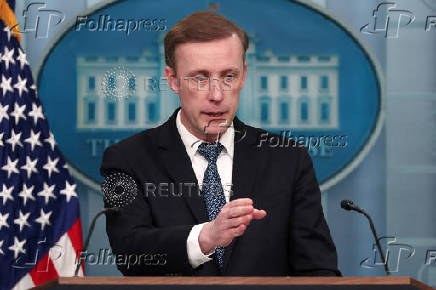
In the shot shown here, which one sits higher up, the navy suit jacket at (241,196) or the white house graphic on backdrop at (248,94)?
the white house graphic on backdrop at (248,94)

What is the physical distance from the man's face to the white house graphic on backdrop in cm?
109

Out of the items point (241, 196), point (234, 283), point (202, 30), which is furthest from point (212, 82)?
point (234, 283)

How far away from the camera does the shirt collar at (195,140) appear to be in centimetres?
241

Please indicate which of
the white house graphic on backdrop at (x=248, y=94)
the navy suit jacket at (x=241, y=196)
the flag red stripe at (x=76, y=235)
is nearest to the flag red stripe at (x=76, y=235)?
the flag red stripe at (x=76, y=235)

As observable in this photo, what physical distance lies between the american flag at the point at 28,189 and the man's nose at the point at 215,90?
4.18 ft

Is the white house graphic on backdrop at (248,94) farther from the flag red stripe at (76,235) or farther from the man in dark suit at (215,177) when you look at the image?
the man in dark suit at (215,177)

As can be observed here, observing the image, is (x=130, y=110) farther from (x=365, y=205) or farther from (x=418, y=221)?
(x=418, y=221)

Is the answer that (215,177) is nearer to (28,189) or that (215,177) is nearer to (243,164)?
(243,164)

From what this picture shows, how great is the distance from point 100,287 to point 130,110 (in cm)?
209

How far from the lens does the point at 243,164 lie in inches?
92.7

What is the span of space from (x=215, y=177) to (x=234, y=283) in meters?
0.82

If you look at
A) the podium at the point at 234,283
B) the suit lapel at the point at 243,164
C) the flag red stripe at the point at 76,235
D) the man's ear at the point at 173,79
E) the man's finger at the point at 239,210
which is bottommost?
the flag red stripe at the point at 76,235

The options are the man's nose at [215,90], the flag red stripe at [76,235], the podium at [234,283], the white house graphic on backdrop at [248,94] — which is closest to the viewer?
the podium at [234,283]

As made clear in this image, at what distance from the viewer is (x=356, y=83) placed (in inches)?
137
